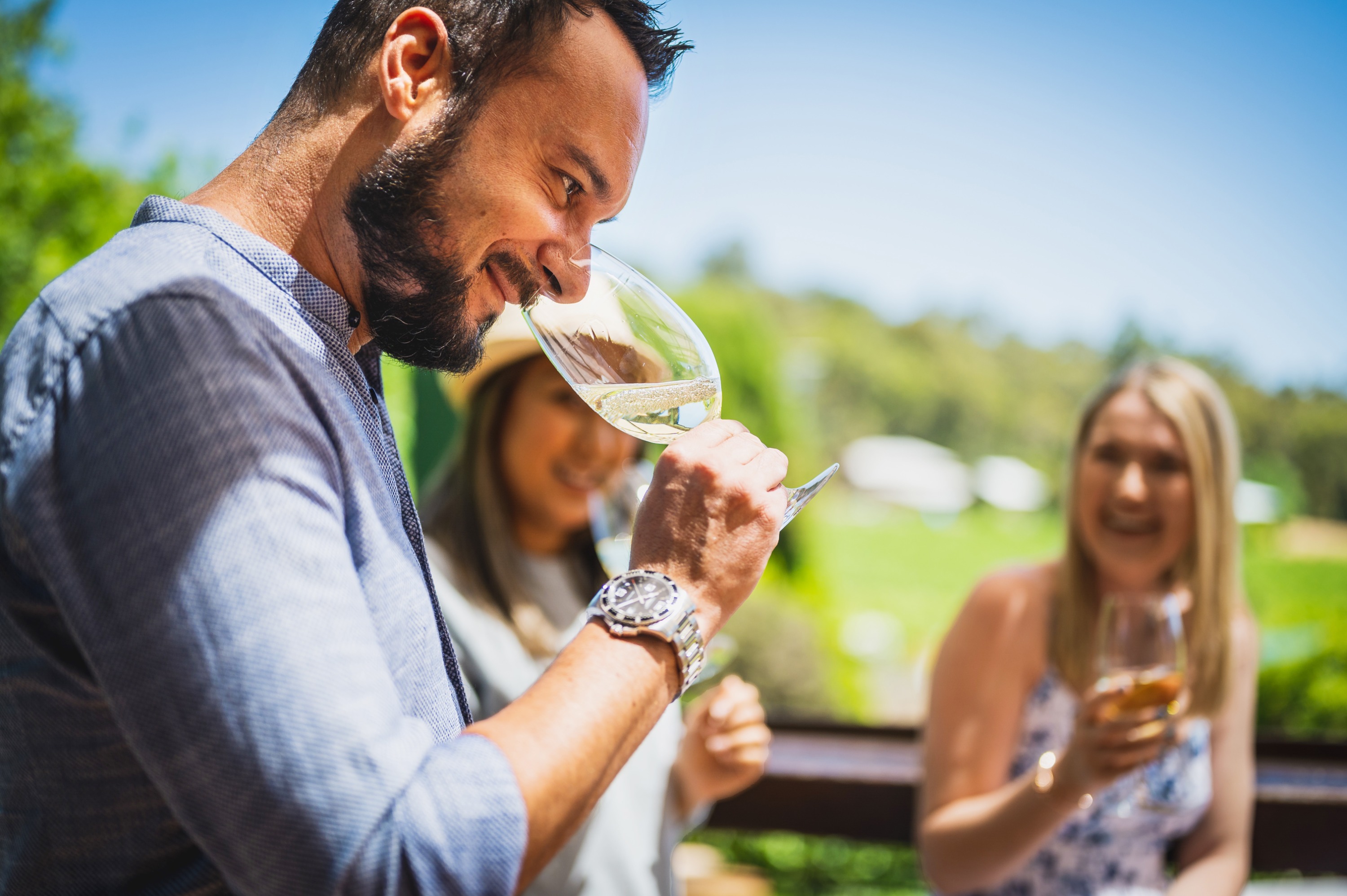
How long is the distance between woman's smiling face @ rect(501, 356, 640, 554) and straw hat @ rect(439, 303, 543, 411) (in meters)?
0.07

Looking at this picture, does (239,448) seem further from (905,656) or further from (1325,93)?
(905,656)

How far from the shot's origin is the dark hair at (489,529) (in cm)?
227

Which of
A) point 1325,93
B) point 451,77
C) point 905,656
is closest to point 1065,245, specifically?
point 1325,93

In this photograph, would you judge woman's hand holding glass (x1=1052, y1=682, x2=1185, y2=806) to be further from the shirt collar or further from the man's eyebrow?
the shirt collar

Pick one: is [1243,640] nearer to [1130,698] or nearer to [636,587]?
[1130,698]

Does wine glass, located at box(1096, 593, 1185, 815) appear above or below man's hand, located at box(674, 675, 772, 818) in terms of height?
above

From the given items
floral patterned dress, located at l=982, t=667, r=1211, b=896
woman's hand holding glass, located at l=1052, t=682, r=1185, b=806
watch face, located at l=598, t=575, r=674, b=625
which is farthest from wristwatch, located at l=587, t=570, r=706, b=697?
floral patterned dress, located at l=982, t=667, r=1211, b=896

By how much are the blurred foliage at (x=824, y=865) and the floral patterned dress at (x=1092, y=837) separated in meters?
3.25

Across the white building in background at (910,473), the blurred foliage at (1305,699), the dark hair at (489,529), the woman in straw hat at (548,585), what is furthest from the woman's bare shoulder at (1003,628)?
the white building in background at (910,473)

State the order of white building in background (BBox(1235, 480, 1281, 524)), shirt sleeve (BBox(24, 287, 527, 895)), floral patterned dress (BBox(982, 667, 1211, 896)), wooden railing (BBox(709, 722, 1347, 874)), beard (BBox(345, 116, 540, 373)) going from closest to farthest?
shirt sleeve (BBox(24, 287, 527, 895)), beard (BBox(345, 116, 540, 373)), floral patterned dress (BBox(982, 667, 1211, 896)), wooden railing (BBox(709, 722, 1347, 874)), white building in background (BBox(1235, 480, 1281, 524))

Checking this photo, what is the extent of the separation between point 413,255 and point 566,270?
20cm

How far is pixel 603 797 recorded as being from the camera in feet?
6.07

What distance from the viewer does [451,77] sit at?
107 centimetres

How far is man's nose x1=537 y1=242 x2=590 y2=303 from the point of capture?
1.14m
